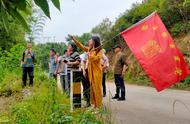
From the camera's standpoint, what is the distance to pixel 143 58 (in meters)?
8.73

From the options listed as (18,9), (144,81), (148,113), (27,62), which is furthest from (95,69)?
(144,81)

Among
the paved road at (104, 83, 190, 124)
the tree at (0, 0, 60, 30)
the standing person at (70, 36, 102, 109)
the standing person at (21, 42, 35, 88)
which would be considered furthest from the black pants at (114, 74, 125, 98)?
the tree at (0, 0, 60, 30)

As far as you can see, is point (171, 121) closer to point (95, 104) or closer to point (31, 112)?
point (95, 104)

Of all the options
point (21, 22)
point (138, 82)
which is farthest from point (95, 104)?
point (138, 82)

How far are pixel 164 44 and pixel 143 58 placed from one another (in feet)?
1.50

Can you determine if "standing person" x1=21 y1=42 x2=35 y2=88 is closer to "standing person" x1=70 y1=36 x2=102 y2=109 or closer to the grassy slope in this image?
"standing person" x1=70 y1=36 x2=102 y2=109

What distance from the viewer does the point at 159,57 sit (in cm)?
845

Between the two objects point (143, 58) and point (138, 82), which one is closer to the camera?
point (143, 58)

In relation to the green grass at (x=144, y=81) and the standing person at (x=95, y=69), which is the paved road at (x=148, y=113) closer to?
the standing person at (x=95, y=69)

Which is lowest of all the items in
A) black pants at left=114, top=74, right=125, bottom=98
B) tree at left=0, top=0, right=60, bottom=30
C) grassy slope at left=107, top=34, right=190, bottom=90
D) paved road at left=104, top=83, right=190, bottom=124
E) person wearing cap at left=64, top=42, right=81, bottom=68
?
paved road at left=104, top=83, right=190, bottom=124

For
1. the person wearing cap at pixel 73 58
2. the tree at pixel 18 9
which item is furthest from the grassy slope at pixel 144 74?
the tree at pixel 18 9

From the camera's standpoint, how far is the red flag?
8.48 m

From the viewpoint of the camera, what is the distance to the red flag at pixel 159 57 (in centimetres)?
848

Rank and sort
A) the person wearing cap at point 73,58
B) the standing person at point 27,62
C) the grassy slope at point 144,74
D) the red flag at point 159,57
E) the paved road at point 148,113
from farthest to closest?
1. the grassy slope at point 144,74
2. the standing person at point 27,62
3. the person wearing cap at point 73,58
4. the paved road at point 148,113
5. the red flag at point 159,57
